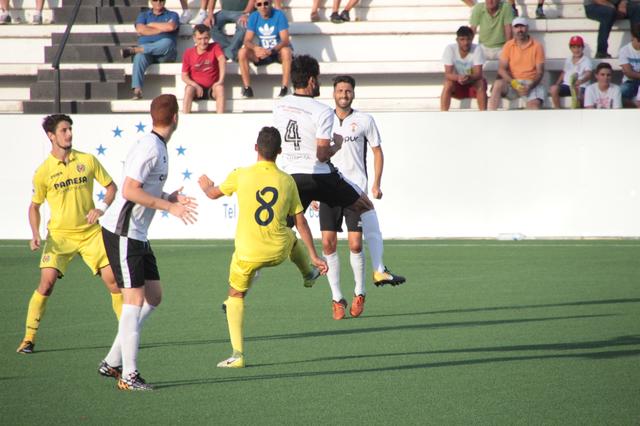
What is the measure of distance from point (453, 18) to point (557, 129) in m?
4.54

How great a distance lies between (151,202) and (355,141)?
4.55m

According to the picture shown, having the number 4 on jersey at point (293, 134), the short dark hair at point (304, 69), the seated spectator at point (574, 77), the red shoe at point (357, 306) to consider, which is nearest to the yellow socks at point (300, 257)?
the number 4 on jersey at point (293, 134)

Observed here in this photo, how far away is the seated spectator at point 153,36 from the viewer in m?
20.0

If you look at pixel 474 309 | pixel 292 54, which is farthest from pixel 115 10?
pixel 474 309

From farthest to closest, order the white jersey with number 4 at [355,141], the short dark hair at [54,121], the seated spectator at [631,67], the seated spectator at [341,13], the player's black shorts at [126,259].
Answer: the seated spectator at [341,13]
the seated spectator at [631,67]
the white jersey with number 4 at [355,141]
the short dark hair at [54,121]
the player's black shorts at [126,259]

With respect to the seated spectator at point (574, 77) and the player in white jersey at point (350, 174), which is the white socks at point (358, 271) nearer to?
the player in white jersey at point (350, 174)

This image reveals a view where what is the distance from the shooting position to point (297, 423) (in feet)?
19.8

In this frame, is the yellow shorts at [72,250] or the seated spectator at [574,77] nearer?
the yellow shorts at [72,250]

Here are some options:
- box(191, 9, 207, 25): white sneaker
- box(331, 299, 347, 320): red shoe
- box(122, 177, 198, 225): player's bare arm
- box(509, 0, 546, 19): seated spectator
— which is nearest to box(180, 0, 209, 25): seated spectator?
box(191, 9, 207, 25): white sneaker

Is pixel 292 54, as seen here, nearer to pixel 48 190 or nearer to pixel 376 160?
pixel 376 160

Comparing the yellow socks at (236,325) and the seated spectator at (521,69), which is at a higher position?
the seated spectator at (521,69)

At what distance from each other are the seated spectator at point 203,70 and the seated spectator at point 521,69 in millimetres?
4606

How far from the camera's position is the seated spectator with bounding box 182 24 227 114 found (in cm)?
1908

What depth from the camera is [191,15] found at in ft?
70.7
